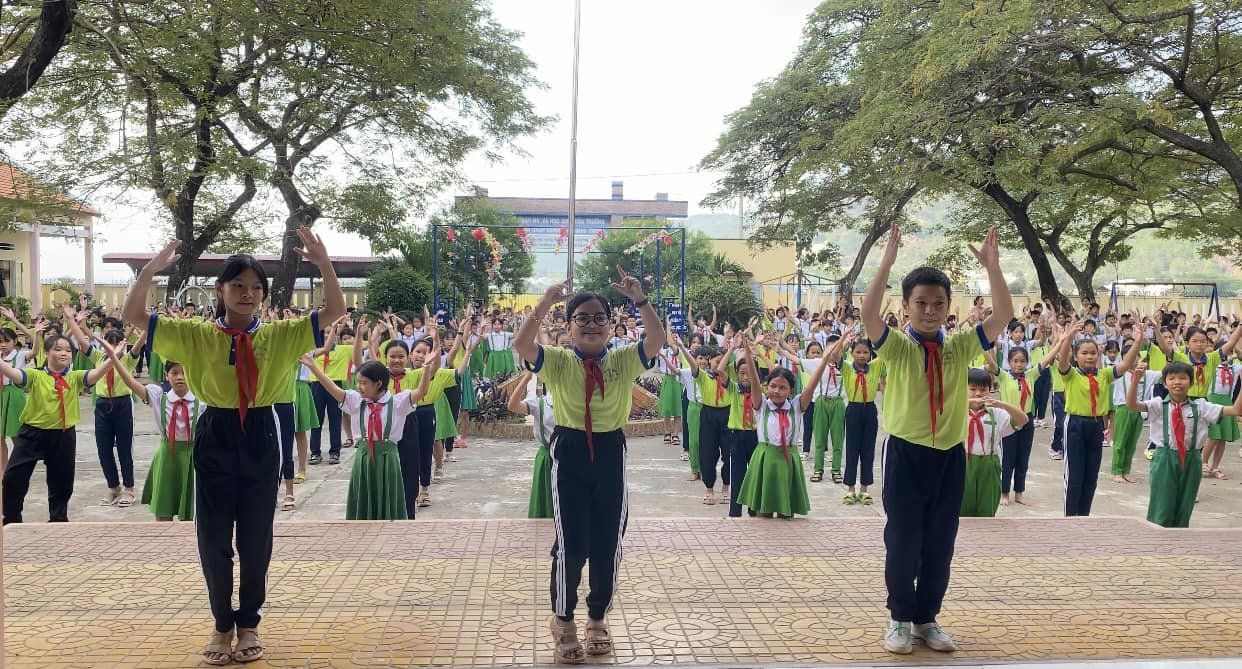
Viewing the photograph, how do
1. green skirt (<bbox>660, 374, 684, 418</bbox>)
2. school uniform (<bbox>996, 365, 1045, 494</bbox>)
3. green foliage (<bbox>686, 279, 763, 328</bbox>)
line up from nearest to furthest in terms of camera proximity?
school uniform (<bbox>996, 365, 1045, 494</bbox>) < green skirt (<bbox>660, 374, 684, 418</bbox>) < green foliage (<bbox>686, 279, 763, 328</bbox>)

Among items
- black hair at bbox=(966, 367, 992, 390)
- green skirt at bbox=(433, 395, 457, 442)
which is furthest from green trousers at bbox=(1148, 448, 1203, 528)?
green skirt at bbox=(433, 395, 457, 442)

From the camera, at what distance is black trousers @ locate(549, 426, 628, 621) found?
396 centimetres

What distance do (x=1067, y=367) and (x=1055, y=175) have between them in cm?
963

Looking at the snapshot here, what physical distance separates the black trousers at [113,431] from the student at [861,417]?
269 inches

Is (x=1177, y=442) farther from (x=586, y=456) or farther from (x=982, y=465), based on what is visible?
(x=586, y=456)

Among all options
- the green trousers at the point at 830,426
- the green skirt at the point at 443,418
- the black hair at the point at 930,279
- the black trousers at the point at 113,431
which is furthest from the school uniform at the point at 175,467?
the green trousers at the point at 830,426

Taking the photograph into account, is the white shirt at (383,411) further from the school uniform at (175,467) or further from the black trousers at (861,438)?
the black trousers at (861,438)

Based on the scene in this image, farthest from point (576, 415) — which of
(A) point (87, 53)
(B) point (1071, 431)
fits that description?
(A) point (87, 53)

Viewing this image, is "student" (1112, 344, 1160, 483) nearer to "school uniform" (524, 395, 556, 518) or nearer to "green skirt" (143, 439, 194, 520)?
"school uniform" (524, 395, 556, 518)

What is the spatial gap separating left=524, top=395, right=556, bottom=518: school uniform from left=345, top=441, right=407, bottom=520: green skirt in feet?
3.31

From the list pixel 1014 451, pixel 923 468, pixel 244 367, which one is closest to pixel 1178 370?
pixel 1014 451

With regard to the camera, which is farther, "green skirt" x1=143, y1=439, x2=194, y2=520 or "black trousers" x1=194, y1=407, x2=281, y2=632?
"green skirt" x1=143, y1=439, x2=194, y2=520

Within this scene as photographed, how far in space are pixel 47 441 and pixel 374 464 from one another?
2.67 metres

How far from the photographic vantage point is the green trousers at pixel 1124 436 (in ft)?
31.3
